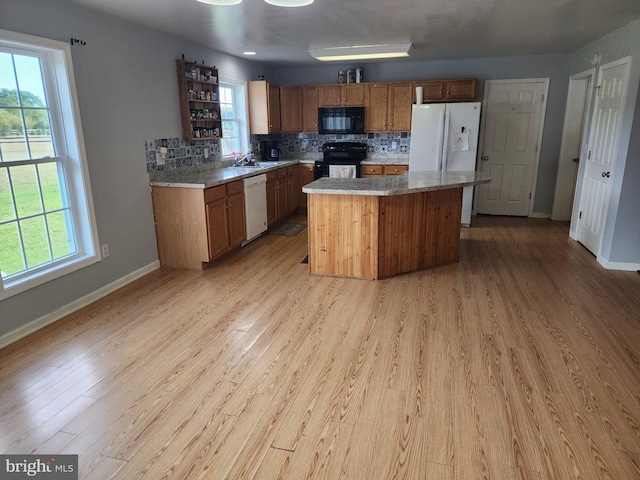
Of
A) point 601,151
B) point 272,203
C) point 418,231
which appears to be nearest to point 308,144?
point 272,203

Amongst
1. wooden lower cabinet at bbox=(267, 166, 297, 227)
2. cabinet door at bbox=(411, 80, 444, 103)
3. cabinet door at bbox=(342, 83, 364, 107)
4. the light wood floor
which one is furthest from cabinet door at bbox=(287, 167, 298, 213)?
the light wood floor

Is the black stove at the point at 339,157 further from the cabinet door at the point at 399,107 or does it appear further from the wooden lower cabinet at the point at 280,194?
the cabinet door at the point at 399,107

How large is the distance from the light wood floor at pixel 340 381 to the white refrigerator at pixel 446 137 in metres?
2.38

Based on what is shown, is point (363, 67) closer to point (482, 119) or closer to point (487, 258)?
point (482, 119)

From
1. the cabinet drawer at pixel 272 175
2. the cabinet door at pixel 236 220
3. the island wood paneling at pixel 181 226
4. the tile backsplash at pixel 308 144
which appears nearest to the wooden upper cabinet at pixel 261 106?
the tile backsplash at pixel 308 144

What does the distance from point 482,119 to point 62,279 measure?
18.8ft

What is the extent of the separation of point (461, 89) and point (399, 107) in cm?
89

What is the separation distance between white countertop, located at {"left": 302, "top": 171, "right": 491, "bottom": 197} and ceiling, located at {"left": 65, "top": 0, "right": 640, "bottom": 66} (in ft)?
4.67

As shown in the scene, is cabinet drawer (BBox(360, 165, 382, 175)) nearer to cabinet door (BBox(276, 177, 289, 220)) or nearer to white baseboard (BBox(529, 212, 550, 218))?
cabinet door (BBox(276, 177, 289, 220))

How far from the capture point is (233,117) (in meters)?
5.87

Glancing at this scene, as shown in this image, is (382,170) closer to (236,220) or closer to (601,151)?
(236,220)

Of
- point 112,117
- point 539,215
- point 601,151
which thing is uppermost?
point 112,117

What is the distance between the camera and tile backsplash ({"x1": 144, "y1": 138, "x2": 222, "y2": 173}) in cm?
401

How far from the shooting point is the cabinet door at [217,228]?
13.3 feet
